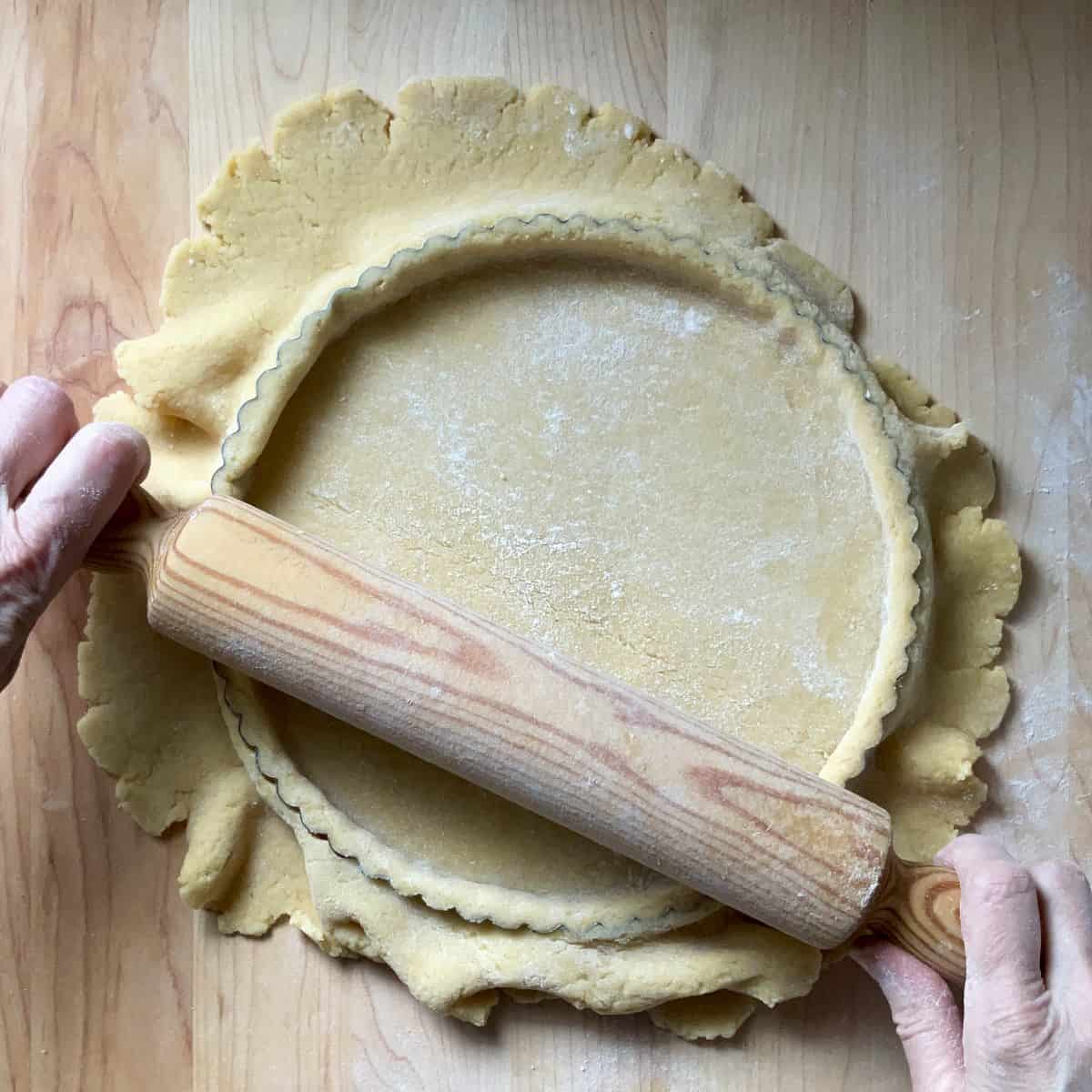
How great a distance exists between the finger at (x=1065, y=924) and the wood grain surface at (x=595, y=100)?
218 millimetres

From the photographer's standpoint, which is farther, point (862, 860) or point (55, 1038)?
point (55, 1038)

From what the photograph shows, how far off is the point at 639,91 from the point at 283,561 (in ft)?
2.22

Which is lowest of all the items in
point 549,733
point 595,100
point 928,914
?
point 928,914

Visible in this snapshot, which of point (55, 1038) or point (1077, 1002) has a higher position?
point (1077, 1002)

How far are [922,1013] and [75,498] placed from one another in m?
0.91

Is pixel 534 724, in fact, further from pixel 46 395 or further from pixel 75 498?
pixel 46 395

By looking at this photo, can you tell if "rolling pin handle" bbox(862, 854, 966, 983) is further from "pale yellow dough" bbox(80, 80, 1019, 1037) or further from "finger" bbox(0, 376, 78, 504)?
"finger" bbox(0, 376, 78, 504)

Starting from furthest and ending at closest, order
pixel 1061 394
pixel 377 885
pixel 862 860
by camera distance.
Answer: pixel 1061 394
pixel 377 885
pixel 862 860

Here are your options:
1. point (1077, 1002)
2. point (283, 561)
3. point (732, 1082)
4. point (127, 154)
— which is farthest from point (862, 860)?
point (127, 154)

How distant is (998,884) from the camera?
97 centimetres

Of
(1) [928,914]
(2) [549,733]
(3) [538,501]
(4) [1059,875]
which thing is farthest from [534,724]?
(4) [1059,875]

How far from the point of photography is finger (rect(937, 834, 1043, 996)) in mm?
965

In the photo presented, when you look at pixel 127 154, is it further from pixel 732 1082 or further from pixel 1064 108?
pixel 732 1082

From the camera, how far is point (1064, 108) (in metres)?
1.26
